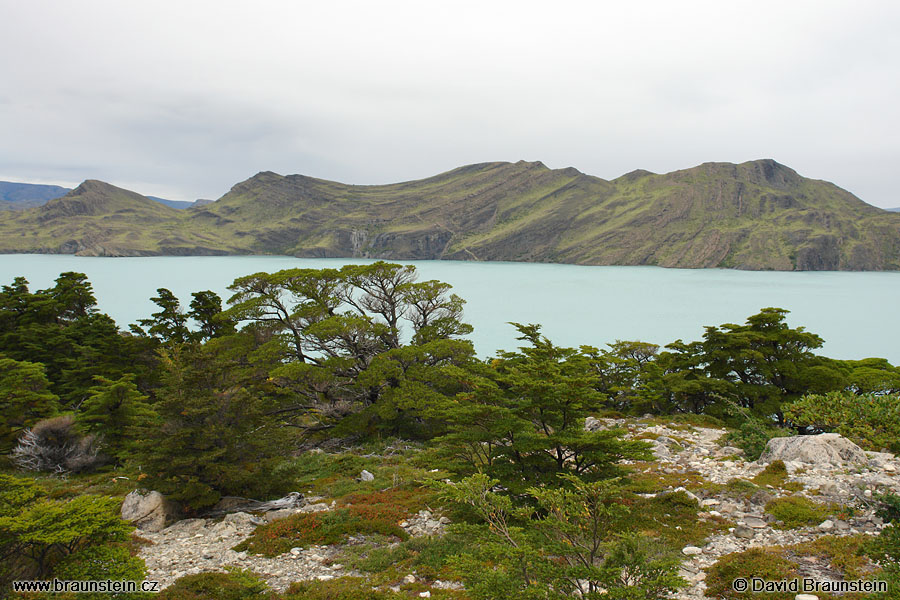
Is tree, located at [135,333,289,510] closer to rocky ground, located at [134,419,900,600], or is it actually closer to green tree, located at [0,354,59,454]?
rocky ground, located at [134,419,900,600]

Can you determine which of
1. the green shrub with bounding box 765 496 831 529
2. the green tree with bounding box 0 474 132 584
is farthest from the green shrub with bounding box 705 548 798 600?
the green tree with bounding box 0 474 132 584

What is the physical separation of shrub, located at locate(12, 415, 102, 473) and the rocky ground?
9.45 metres

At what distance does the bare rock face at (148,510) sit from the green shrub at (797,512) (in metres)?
15.3

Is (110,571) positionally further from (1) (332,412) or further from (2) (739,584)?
(1) (332,412)

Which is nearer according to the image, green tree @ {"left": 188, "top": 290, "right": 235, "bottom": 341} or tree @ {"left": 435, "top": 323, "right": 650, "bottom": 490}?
tree @ {"left": 435, "top": 323, "right": 650, "bottom": 490}

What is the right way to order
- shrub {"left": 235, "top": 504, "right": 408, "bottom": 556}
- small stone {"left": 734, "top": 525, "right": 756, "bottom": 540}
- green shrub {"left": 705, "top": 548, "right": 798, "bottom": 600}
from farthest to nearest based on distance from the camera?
shrub {"left": 235, "top": 504, "right": 408, "bottom": 556} → small stone {"left": 734, "top": 525, "right": 756, "bottom": 540} → green shrub {"left": 705, "top": 548, "right": 798, "bottom": 600}

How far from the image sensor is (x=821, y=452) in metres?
12.7

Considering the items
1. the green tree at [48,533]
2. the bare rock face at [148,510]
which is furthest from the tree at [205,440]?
the green tree at [48,533]

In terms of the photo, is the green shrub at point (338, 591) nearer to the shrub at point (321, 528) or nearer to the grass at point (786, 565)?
the shrub at point (321, 528)

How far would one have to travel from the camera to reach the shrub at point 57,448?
17.5 meters

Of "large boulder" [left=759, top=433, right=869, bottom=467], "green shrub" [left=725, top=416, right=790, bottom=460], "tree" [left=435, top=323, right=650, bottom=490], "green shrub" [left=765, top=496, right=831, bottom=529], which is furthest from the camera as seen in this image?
"green shrub" [left=725, top=416, right=790, bottom=460]

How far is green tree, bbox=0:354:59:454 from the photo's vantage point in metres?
18.0

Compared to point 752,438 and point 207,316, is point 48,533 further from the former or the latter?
point 207,316

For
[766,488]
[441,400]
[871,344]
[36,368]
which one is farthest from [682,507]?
[871,344]
